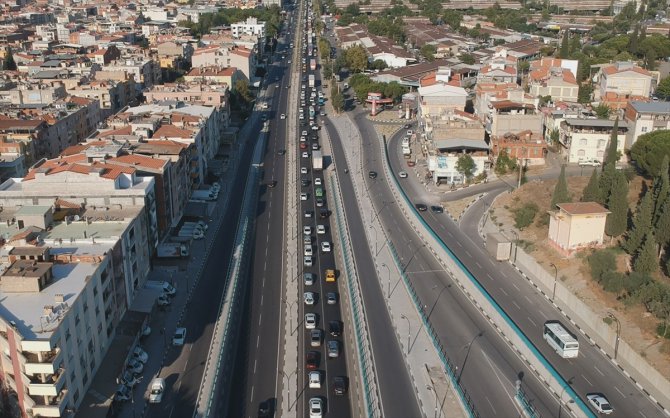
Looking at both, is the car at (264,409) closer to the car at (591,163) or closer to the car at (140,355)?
the car at (140,355)

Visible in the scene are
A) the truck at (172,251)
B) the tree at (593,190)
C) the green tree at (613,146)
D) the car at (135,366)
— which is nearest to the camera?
the car at (135,366)

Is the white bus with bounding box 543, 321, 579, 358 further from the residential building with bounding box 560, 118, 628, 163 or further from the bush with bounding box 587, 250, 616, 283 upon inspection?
the residential building with bounding box 560, 118, 628, 163

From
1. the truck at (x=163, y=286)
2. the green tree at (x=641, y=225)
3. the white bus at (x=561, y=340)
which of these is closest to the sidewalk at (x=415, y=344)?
the white bus at (x=561, y=340)

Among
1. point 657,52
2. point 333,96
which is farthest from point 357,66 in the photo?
point 657,52

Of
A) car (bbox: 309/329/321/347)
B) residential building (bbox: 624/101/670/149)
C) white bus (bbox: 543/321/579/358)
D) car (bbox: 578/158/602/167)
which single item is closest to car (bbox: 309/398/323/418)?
car (bbox: 309/329/321/347)

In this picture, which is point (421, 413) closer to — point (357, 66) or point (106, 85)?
point (106, 85)
